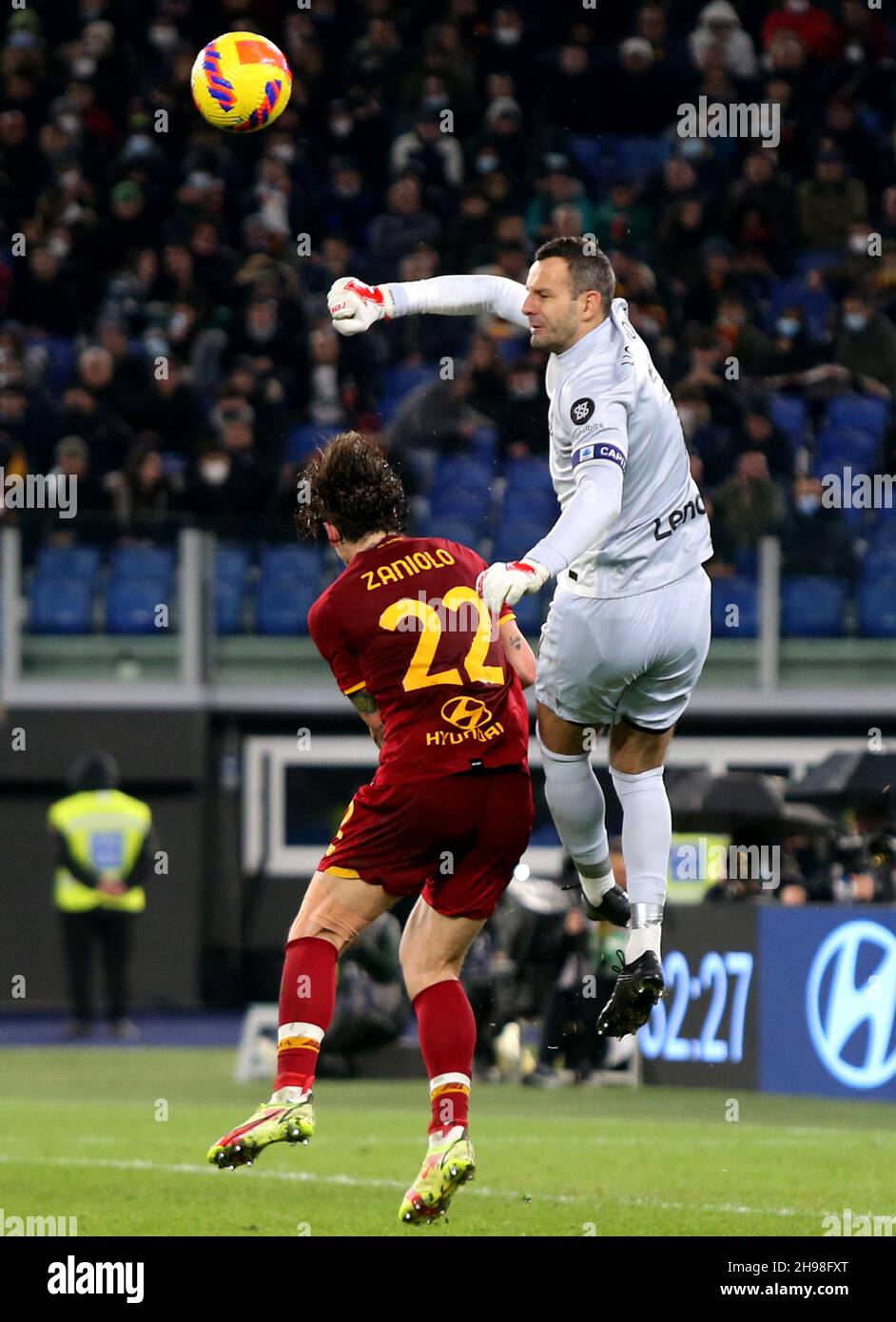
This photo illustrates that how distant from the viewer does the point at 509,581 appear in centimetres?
621

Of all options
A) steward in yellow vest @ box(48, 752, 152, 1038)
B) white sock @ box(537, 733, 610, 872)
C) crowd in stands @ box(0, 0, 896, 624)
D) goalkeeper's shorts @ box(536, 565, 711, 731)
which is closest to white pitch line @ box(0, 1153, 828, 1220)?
white sock @ box(537, 733, 610, 872)

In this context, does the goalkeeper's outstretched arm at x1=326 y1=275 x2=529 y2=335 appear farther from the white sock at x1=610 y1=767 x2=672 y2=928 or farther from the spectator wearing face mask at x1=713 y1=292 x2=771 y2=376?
the spectator wearing face mask at x1=713 y1=292 x2=771 y2=376

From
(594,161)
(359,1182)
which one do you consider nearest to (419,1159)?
(359,1182)

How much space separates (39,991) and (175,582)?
3.56m

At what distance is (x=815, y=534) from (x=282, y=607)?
4.03 meters

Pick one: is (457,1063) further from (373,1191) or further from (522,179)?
(522,179)

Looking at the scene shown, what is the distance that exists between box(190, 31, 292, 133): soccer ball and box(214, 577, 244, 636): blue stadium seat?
9.70 metres

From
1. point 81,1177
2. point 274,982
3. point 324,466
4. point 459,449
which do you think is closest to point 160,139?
point 459,449

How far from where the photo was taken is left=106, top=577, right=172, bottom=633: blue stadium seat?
17.7m

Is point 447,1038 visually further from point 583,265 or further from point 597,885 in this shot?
point 583,265

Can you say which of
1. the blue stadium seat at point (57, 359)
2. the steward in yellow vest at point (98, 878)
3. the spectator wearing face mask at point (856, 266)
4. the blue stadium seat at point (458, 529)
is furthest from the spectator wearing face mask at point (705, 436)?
the blue stadium seat at point (57, 359)

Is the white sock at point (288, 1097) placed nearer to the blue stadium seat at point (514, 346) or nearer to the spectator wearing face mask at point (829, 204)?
the blue stadium seat at point (514, 346)

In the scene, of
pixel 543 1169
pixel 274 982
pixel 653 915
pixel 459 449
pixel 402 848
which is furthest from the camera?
pixel 274 982

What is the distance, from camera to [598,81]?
63.8 feet
